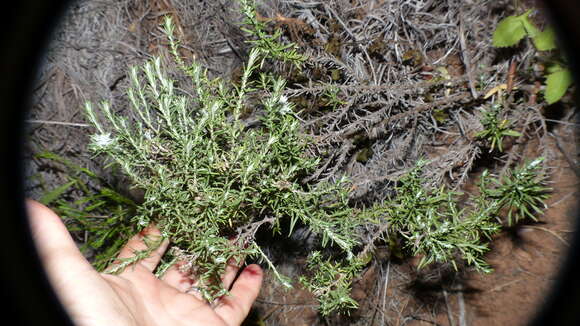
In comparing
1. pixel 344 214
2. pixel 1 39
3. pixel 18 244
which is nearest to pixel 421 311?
pixel 344 214

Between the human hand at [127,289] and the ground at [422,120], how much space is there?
590mm

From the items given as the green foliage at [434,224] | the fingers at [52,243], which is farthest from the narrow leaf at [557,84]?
the fingers at [52,243]

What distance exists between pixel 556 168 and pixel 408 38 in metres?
1.17

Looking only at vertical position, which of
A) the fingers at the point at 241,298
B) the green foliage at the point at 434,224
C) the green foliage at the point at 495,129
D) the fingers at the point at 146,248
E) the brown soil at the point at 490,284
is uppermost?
the green foliage at the point at 495,129

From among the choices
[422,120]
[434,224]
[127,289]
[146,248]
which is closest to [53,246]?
[127,289]

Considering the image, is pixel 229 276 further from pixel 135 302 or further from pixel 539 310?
pixel 539 310

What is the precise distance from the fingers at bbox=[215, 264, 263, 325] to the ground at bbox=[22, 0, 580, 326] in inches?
16.3

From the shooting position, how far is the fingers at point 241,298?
8.21 ft

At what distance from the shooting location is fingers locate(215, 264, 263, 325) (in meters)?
2.50

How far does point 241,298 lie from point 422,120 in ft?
5.16

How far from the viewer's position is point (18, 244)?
1745 millimetres

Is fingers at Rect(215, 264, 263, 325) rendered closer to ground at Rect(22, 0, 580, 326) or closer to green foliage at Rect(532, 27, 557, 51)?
ground at Rect(22, 0, 580, 326)

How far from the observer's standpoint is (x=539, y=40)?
7.42 ft

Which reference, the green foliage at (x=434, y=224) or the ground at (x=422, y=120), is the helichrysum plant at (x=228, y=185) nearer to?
the green foliage at (x=434, y=224)
